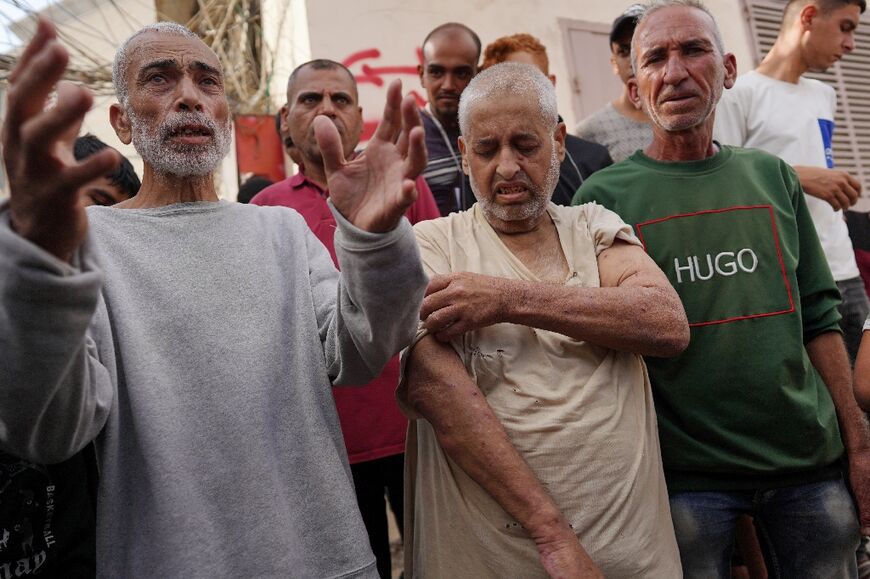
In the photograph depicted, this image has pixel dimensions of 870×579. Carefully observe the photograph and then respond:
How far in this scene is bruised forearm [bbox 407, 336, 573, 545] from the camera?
1593mm

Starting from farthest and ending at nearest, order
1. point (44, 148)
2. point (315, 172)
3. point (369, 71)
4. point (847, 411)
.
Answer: point (369, 71) → point (315, 172) → point (847, 411) → point (44, 148)

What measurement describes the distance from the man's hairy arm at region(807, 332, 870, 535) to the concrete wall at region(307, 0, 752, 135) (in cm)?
355

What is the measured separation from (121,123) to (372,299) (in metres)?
0.93

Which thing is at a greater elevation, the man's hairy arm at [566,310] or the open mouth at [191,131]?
the open mouth at [191,131]

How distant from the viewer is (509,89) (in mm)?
1974

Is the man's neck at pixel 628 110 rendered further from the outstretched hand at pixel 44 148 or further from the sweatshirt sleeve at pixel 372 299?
the outstretched hand at pixel 44 148

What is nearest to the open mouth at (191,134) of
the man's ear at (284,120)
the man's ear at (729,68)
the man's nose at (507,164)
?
the man's nose at (507,164)

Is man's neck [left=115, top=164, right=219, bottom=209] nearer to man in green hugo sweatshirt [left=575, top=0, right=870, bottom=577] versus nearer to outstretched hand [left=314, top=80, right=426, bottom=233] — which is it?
outstretched hand [left=314, top=80, right=426, bottom=233]

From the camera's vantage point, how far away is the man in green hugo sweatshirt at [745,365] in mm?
2043

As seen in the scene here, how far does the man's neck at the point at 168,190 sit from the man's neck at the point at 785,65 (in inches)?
107

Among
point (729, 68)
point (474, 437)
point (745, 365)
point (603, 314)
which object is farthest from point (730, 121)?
point (474, 437)

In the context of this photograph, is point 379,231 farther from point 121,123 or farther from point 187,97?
point 121,123

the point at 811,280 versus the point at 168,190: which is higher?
the point at 168,190

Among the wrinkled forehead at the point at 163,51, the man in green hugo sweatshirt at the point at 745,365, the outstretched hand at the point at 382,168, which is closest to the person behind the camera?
the outstretched hand at the point at 382,168
